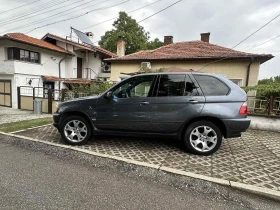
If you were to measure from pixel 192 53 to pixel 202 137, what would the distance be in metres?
10.2

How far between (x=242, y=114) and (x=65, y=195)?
3682mm

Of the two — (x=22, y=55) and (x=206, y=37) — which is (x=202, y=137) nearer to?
(x=22, y=55)

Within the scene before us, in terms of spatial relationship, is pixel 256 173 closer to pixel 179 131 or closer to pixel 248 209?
pixel 248 209

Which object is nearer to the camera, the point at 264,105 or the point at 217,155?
the point at 217,155

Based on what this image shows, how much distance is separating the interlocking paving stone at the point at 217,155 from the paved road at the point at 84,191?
660 millimetres

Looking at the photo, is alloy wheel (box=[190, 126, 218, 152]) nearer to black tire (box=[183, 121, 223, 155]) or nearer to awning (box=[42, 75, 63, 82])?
black tire (box=[183, 121, 223, 155])

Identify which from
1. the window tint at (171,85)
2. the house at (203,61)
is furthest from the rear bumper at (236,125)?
the house at (203,61)

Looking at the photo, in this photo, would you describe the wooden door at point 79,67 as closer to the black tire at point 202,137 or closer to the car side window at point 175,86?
the car side window at point 175,86

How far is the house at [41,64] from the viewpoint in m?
13.5

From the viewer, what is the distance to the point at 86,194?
275cm

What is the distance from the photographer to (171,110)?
4.16 m

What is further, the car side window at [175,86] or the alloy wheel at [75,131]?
the alloy wheel at [75,131]

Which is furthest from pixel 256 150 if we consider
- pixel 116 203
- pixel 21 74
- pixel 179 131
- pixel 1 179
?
pixel 21 74

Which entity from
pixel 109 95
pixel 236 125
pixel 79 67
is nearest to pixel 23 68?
pixel 79 67
